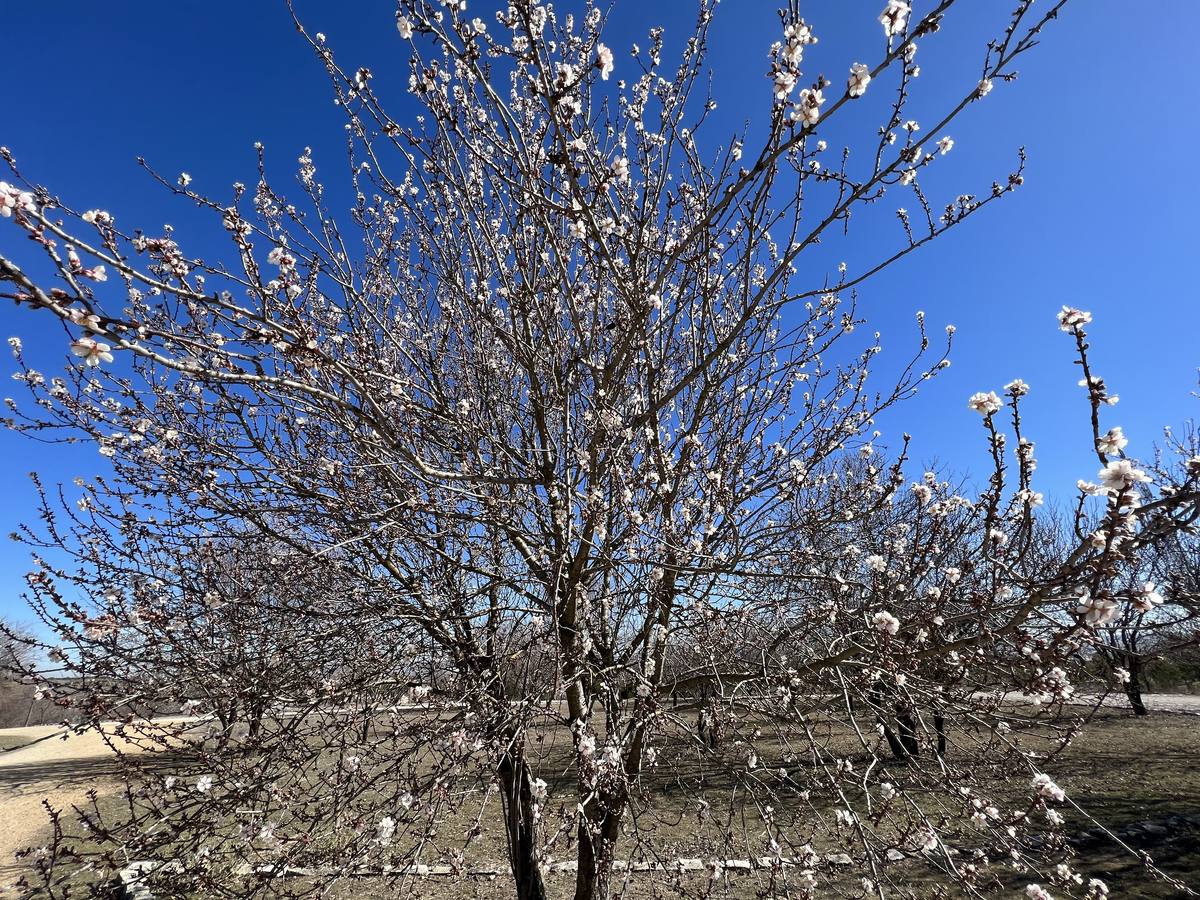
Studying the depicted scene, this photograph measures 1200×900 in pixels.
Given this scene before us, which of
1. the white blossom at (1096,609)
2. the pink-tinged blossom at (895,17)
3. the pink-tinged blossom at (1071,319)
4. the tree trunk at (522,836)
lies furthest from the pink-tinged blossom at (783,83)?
the tree trunk at (522,836)

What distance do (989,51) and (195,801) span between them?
4905 mm

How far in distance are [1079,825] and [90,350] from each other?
1119 centimetres

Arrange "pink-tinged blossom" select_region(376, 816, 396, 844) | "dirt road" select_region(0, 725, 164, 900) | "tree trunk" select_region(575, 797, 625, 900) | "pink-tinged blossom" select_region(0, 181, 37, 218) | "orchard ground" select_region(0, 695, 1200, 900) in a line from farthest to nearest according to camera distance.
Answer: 1. "dirt road" select_region(0, 725, 164, 900)
2. "orchard ground" select_region(0, 695, 1200, 900)
3. "tree trunk" select_region(575, 797, 625, 900)
4. "pink-tinged blossom" select_region(376, 816, 396, 844)
5. "pink-tinged blossom" select_region(0, 181, 37, 218)

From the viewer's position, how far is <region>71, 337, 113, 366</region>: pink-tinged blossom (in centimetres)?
156

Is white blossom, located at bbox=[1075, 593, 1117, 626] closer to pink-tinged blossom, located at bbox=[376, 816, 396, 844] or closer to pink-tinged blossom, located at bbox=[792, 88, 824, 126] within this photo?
pink-tinged blossom, located at bbox=[792, 88, 824, 126]

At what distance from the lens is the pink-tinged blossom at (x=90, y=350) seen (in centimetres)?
156

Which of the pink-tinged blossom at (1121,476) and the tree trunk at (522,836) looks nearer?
the pink-tinged blossom at (1121,476)

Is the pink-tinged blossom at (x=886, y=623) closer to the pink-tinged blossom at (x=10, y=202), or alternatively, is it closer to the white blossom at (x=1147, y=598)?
the white blossom at (x=1147, y=598)

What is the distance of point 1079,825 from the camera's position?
300 inches

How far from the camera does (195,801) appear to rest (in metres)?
Result: 2.98

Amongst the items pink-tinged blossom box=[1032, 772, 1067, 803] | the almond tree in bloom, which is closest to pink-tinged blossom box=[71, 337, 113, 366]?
the almond tree in bloom

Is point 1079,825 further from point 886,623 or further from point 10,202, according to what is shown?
point 10,202

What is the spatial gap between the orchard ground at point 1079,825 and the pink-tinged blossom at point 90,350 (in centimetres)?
182

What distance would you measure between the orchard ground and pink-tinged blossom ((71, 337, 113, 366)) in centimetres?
182
